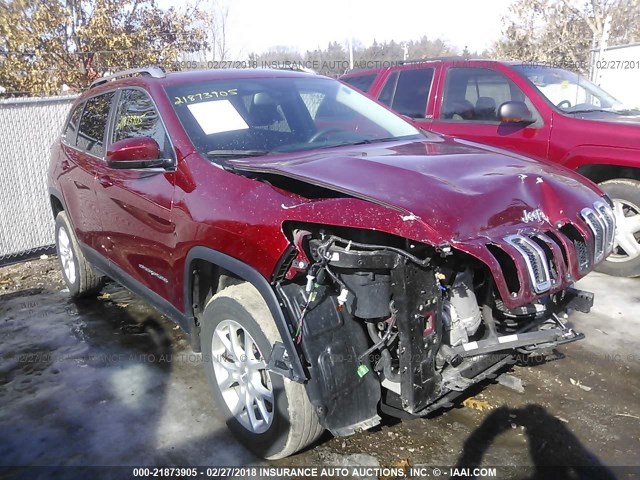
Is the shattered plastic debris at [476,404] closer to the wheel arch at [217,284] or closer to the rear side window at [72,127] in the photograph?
the wheel arch at [217,284]

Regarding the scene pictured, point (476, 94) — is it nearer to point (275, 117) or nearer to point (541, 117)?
point (541, 117)

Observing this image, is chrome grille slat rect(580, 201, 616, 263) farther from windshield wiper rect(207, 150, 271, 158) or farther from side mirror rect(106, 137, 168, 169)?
side mirror rect(106, 137, 168, 169)

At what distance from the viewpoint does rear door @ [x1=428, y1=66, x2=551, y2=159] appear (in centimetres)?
541

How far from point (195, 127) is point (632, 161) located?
3903mm

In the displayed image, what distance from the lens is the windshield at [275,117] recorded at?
3180 millimetres

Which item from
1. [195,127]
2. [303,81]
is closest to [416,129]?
[303,81]

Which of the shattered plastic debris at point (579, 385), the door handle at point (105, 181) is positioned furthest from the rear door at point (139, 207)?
the shattered plastic debris at point (579, 385)

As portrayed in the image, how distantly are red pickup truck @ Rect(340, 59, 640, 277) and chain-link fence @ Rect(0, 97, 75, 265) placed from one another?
4.33 metres

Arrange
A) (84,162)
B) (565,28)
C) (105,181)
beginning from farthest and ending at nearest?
(565,28), (84,162), (105,181)

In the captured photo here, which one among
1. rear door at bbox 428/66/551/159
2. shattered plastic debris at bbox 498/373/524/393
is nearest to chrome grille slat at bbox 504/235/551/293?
shattered plastic debris at bbox 498/373/524/393

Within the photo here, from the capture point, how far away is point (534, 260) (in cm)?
218

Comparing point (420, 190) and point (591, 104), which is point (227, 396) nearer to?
point (420, 190)

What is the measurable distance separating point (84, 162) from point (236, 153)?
6.40ft

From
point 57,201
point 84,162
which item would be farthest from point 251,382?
point 57,201
